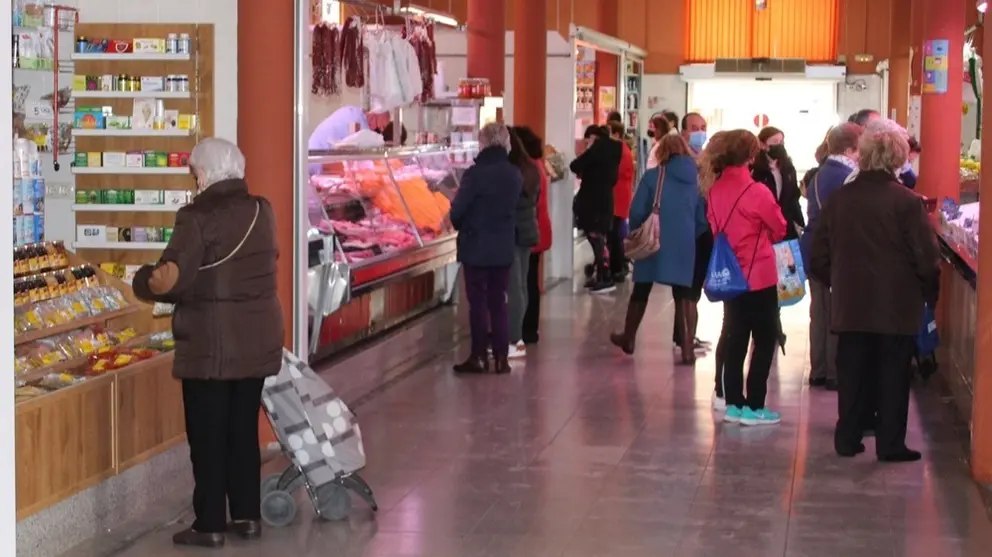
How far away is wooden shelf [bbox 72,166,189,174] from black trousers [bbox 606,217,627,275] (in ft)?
28.3

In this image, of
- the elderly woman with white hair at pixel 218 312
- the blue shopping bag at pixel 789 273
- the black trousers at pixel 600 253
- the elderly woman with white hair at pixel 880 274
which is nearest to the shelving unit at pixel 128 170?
the elderly woman with white hair at pixel 218 312

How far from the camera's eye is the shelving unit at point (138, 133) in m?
6.97

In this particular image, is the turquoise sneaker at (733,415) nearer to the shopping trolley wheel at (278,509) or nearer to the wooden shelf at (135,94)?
the shopping trolley wheel at (278,509)

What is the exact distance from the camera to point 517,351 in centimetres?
1048

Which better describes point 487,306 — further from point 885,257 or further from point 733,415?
point 885,257

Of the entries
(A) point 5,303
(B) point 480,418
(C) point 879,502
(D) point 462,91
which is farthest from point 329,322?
(A) point 5,303

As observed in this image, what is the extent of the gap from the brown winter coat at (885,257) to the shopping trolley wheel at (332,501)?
2.54 metres

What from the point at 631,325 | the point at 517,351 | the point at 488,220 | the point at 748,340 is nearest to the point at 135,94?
the point at 488,220

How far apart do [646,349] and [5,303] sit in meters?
8.68

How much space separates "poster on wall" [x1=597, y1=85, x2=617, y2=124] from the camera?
1855 cm

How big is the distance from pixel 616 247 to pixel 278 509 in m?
9.74

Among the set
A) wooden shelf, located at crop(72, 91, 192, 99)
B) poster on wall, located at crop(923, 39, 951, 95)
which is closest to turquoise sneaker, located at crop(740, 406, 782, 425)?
wooden shelf, located at crop(72, 91, 192, 99)

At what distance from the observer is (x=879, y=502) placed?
6.53 meters

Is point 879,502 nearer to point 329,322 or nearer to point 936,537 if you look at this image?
point 936,537
